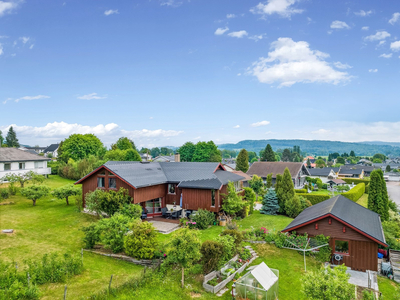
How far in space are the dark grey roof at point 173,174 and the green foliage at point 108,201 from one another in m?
1.48

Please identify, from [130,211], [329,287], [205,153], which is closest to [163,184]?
[130,211]

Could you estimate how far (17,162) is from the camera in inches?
1380

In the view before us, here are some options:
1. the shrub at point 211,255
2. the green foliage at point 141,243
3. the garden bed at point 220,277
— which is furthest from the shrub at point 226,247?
the green foliage at point 141,243

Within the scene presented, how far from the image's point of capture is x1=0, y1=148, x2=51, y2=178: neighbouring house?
33.6 metres

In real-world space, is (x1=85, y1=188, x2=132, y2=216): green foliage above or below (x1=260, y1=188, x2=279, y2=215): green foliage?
above

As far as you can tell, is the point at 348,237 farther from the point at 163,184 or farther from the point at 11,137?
the point at 11,137

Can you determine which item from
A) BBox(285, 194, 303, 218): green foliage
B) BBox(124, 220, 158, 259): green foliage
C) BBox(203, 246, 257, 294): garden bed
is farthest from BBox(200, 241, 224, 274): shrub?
BBox(285, 194, 303, 218): green foliage

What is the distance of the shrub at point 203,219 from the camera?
22.3 metres

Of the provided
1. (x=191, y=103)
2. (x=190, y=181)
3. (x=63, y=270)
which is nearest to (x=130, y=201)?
(x=190, y=181)

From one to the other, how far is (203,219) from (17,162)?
29.0 metres

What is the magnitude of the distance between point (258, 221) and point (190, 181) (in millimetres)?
8202

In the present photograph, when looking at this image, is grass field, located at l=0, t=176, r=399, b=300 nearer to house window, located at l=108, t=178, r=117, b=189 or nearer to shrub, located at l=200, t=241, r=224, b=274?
shrub, located at l=200, t=241, r=224, b=274

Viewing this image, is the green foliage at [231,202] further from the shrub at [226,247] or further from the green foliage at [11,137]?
the green foliage at [11,137]

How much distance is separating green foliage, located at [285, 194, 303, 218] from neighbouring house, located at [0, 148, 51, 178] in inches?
1425
